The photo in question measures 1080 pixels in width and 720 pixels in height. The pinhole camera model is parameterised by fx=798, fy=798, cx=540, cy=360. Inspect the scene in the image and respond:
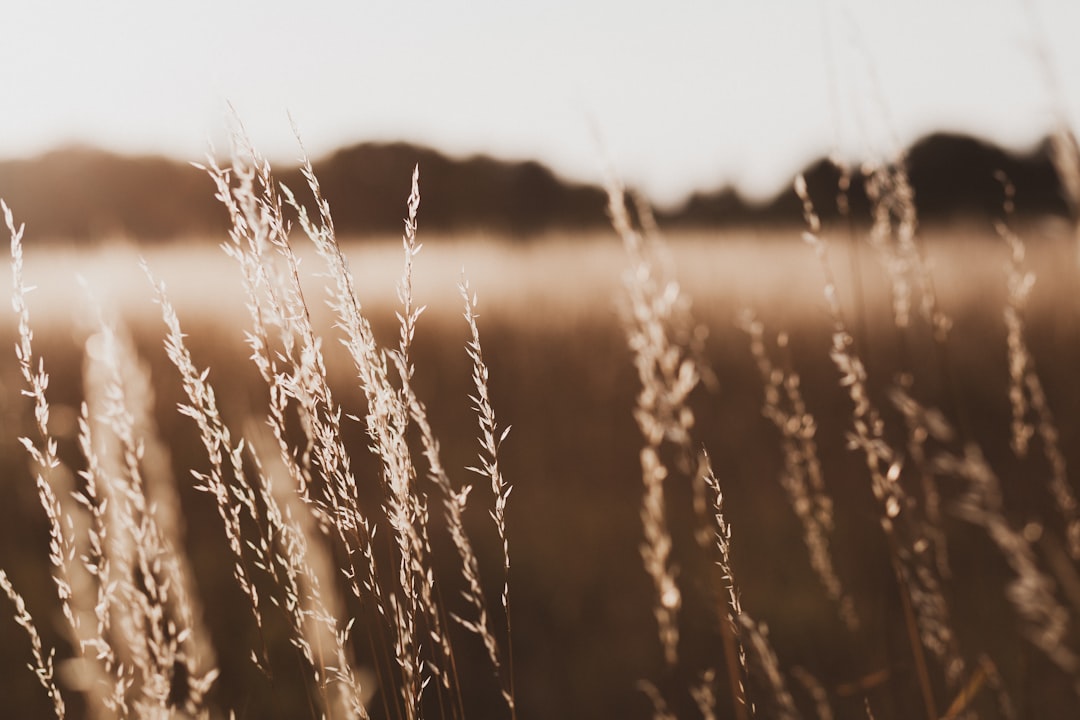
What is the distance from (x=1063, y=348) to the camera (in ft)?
15.0

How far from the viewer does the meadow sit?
935 millimetres

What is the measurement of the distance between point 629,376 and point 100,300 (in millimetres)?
3906

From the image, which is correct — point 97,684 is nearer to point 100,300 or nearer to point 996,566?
point 100,300

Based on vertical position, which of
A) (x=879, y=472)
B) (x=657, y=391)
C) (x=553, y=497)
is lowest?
(x=553, y=497)

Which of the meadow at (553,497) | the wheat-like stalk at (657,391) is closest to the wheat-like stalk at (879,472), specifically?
the meadow at (553,497)

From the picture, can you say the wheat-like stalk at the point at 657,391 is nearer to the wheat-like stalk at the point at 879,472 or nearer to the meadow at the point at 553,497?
the meadow at the point at 553,497

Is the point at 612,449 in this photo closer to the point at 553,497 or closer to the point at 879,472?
the point at 553,497

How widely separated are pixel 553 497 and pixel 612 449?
521 millimetres

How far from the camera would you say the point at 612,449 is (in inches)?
162

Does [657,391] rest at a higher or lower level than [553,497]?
higher

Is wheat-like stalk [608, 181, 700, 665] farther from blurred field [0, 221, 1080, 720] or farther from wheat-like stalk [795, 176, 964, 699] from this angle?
wheat-like stalk [795, 176, 964, 699]

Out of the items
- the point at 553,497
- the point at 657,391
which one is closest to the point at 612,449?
the point at 553,497

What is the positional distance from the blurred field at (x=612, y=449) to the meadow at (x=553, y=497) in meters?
0.02

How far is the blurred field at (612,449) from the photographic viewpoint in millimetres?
2584
